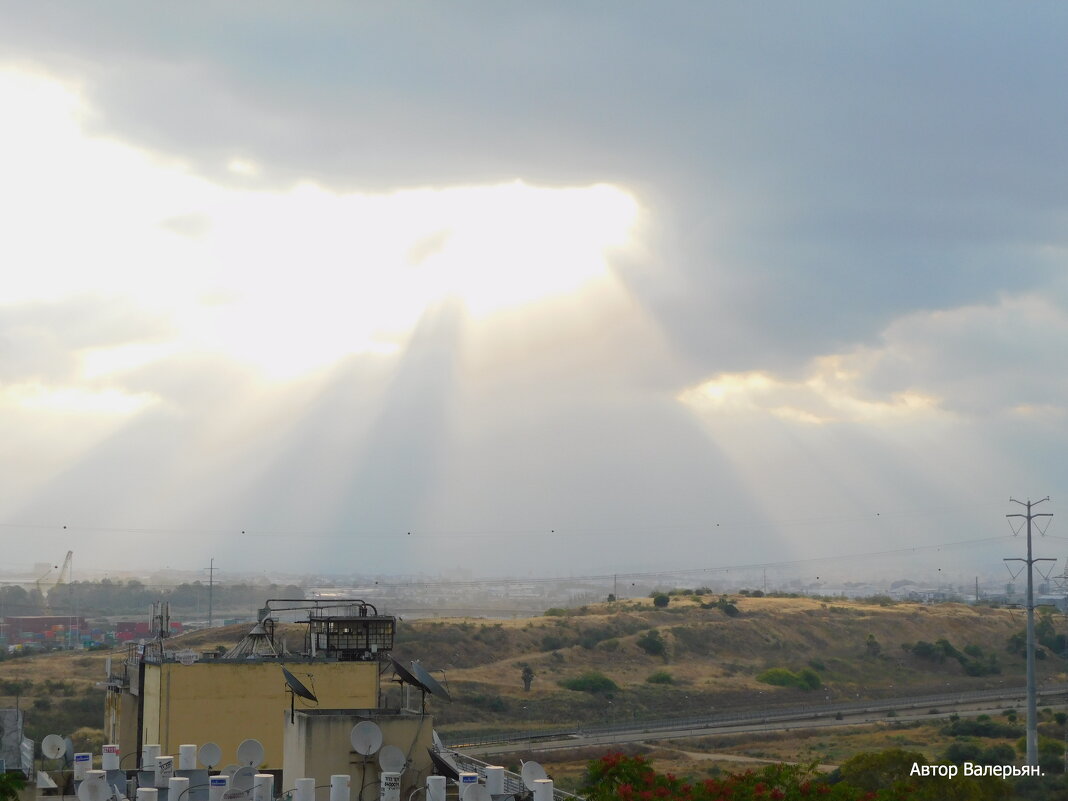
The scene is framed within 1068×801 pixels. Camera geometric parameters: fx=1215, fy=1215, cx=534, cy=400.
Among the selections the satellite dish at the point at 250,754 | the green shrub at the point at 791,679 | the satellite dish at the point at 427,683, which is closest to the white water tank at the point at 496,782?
the satellite dish at the point at 427,683

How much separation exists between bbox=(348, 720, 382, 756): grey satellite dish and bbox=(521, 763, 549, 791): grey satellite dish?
11.4ft

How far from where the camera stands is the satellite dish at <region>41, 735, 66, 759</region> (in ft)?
123

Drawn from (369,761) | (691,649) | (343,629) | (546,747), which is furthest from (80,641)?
(369,761)

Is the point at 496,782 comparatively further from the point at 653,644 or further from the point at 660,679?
the point at 653,644

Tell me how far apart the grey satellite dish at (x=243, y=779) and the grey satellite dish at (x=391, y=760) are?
321cm

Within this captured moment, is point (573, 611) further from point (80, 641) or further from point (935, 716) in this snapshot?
point (935, 716)

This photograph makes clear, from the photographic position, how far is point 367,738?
27.3 meters

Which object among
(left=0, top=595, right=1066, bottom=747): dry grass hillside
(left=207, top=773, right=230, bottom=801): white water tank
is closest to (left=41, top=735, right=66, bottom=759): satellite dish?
(left=207, top=773, right=230, bottom=801): white water tank

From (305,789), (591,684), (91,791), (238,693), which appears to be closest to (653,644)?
(591,684)

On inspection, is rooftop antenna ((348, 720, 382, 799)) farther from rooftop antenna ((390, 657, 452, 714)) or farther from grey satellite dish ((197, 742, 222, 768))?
grey satellite dish ((197, 742, 222, 768))

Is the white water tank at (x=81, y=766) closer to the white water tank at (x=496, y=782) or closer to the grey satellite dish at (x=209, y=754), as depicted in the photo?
the grey satellite dish at (x=209, y=754)

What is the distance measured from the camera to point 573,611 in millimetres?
176750

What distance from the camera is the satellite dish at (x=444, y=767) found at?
27516mm

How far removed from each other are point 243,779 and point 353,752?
2938 millimetres
